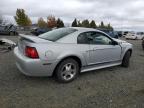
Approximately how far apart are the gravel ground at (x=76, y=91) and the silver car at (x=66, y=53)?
1.18 ft

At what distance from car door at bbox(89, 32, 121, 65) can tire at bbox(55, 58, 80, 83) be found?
0.55m

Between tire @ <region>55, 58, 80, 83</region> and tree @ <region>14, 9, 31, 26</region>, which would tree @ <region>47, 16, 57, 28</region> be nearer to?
tree @ <region>14, 9, 31, 26</region>

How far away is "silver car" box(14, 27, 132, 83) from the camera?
3.65 metres

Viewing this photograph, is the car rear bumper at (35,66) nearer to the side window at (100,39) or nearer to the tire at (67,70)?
the tire at (67,70)

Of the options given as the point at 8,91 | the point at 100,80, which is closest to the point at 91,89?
the point at 100,80

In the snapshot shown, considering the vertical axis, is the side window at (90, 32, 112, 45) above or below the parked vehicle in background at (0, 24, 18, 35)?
below

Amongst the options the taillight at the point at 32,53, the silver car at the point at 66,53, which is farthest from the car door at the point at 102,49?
the taillight at the point at 32,53

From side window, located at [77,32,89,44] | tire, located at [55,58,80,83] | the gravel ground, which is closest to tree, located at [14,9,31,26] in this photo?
the gravel ground

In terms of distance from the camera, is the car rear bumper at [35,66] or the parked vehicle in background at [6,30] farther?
the parked vehicle in background at [6,30]

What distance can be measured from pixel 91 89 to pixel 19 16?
1894 inches

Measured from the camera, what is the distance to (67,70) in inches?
164

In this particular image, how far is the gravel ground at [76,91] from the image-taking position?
10.4 feet

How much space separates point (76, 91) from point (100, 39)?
197 centimetres

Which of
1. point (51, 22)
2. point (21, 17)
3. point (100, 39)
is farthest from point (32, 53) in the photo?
point (51, 22)
